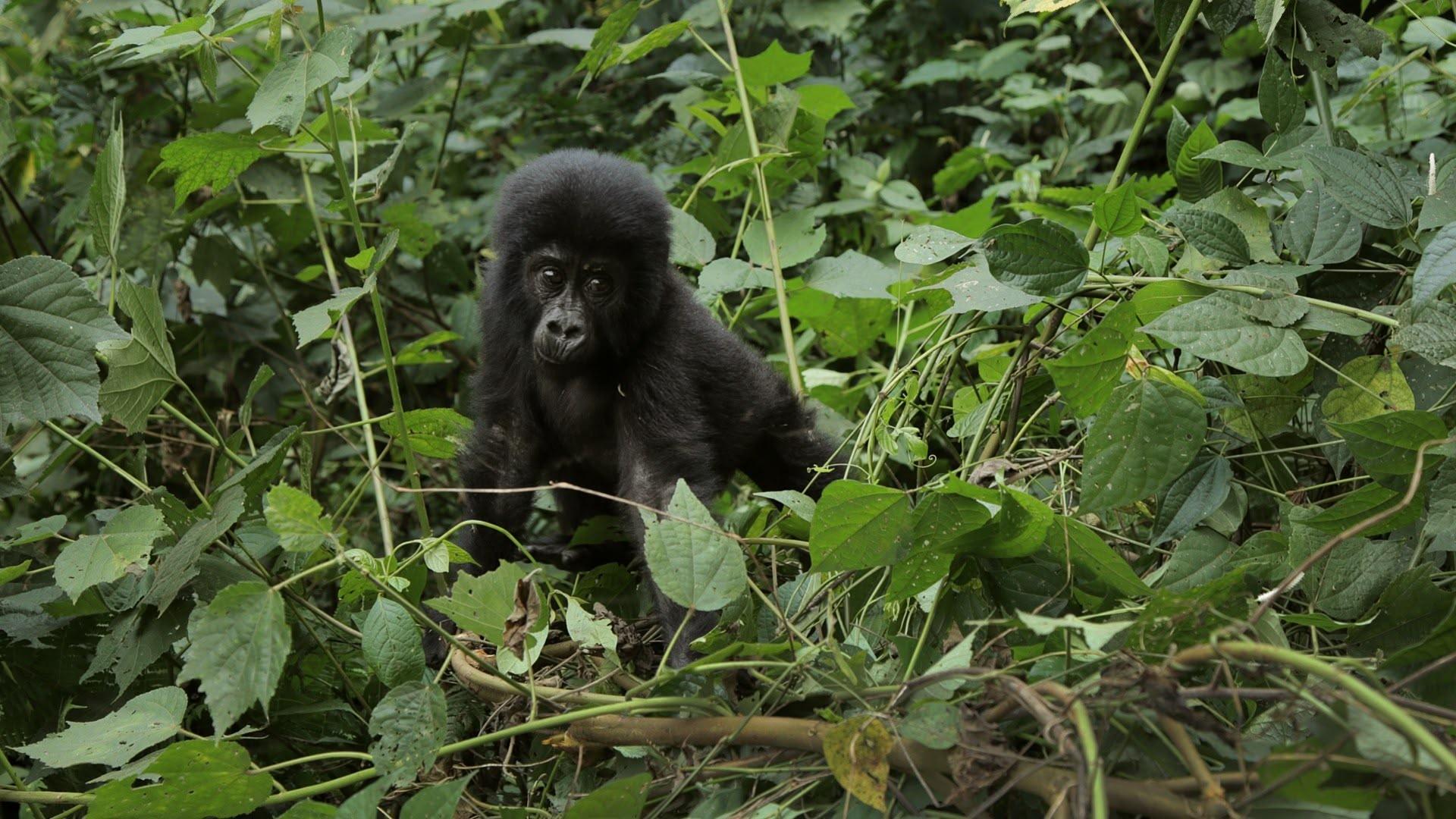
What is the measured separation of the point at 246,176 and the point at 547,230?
1647mm

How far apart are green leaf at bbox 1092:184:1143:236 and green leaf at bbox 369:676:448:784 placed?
130 cm

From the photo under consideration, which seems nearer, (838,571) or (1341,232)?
(838,571)

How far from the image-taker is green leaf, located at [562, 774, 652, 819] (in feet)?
4.87

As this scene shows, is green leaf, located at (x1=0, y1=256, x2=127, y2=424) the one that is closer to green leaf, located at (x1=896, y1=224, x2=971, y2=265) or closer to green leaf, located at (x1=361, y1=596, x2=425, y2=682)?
green leaf, located at (x1=361, y1=596, x2=425, y2=682)

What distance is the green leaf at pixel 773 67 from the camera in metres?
3.34

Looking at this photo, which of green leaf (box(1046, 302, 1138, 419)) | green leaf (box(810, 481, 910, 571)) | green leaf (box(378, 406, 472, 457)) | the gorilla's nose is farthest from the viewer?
the gorilla's nose

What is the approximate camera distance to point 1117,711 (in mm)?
1301

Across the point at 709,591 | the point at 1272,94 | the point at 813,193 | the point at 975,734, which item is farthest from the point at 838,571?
the point at 813,193

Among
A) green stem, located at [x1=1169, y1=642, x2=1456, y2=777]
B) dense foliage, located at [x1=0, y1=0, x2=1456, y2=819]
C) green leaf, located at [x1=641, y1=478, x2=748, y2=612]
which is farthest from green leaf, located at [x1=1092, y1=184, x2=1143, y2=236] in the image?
green stem, located at [x1=1169, y1=642, x2=1456, y2=777]

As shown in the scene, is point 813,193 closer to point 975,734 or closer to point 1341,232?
point 1341,232

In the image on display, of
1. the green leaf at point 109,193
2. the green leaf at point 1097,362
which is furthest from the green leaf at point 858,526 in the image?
the green leaf at point 109,193

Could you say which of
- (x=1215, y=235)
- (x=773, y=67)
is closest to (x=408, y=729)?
(x=1215, y=235)

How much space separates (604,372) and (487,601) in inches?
47.3

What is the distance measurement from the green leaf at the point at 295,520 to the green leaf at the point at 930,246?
1006 millimetres
